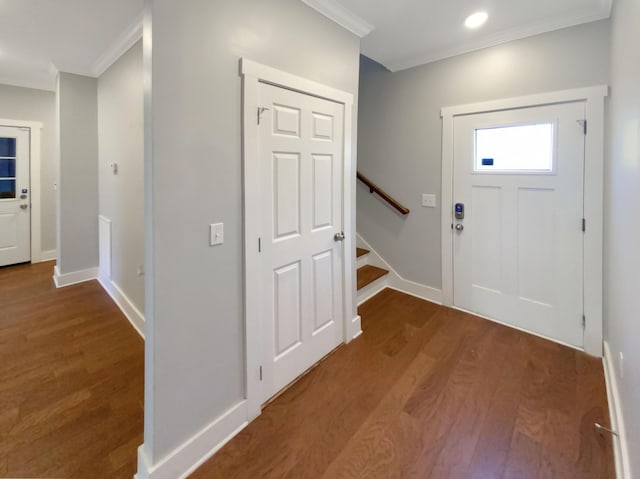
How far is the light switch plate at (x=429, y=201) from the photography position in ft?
10.3

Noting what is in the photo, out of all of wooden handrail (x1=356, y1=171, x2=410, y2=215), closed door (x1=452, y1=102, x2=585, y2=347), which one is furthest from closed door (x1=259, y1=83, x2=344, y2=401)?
closed door (x1=452, y1=102, x2=585, y2=347)

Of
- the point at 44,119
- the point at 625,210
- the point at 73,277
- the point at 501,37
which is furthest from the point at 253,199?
the point at 44,119

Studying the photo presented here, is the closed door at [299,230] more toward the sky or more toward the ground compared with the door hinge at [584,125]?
more toward the ground

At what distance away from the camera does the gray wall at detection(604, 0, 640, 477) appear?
129 cm

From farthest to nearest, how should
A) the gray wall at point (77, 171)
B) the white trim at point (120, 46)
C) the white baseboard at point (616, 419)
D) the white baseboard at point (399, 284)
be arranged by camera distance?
the gray wall at point (77, 171), the white baseboard at point (399, 284), the white trim at point (120, 46), the white baseboard at point (616, 419)

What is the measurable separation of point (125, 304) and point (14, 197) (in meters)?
3.03

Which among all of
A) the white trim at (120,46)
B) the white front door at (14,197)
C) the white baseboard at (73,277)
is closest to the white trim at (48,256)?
the white front door at (14,197)

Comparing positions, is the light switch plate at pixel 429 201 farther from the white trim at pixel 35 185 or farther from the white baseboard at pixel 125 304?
the white trim at pixel 35 185

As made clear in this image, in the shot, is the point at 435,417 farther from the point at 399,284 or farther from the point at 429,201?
the point at 429,201

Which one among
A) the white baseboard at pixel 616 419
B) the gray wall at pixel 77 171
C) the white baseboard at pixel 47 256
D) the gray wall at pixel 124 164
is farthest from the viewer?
the white baseboard at pixel 47 256

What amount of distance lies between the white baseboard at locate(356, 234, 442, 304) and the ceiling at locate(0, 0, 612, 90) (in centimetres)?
201

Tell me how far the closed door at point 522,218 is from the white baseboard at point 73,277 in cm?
438

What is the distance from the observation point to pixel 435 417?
179cm

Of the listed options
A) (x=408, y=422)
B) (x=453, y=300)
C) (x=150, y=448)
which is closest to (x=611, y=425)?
(x=408, y=422)
